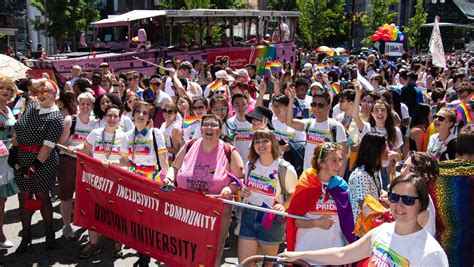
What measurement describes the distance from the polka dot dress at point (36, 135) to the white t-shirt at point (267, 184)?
8.19 ft

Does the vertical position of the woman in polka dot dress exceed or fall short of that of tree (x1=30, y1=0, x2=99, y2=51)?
it falls short

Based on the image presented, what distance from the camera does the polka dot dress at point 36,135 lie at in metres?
5.61

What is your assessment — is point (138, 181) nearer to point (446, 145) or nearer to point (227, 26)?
point (446, 145)

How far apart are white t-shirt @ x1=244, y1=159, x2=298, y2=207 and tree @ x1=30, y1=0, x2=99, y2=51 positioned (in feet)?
100

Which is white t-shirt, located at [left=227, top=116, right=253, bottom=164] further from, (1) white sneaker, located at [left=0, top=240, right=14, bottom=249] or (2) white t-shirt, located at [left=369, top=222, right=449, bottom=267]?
(2) white t-shirt, located at [left=369, top=222, right=449, bottom=267]

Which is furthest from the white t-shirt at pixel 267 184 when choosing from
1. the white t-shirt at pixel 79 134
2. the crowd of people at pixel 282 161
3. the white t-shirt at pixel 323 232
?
the white t-shirt at pixel 79 134

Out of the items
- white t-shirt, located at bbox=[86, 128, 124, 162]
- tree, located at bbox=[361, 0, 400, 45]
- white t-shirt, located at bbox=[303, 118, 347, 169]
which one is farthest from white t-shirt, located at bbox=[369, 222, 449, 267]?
tree, located at bbox=[361, 0, 400, 45]

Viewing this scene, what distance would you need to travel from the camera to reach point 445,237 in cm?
A: 376

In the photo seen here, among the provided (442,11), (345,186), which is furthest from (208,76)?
(442,11)

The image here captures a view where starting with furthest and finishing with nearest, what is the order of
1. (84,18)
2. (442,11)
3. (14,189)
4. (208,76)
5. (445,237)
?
(442,11) < (84,18) < (208,76) < (14,189) < (445,237)

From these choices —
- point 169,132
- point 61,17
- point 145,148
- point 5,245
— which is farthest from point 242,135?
point 61,17

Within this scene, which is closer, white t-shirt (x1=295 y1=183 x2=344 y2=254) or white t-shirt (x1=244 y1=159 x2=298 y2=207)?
white t-shirt (x1=295 y1=183 x2=344 y2=254)

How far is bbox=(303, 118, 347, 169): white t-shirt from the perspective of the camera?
18.7 feet

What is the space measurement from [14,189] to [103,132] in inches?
48.6
